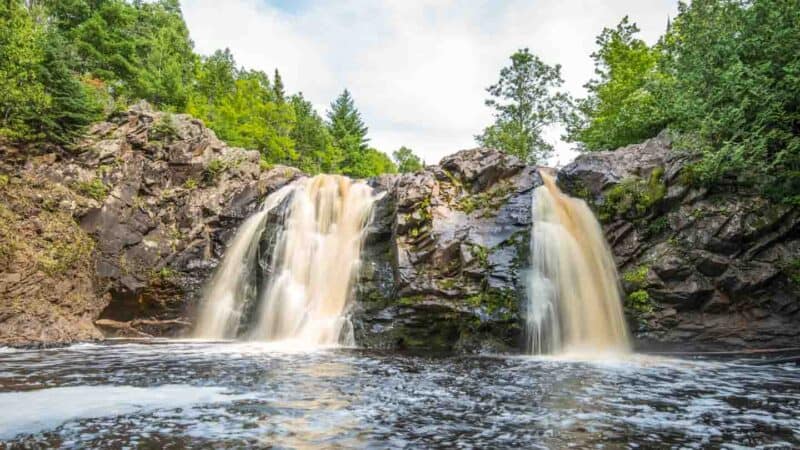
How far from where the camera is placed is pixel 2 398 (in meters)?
5.97

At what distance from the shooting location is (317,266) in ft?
48.0

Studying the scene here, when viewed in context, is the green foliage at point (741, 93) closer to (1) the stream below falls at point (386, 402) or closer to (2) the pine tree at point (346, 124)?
(1) the stream below falls at point (386, 402)

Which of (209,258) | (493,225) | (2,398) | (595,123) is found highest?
(595,123)

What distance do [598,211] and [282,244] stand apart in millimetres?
Answer: 10008

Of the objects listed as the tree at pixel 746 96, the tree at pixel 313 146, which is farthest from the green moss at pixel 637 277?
the tree at pixel 313 146

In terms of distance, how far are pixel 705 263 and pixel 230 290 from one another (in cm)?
1377

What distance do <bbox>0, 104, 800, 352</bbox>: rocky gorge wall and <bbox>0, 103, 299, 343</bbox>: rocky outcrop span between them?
43 mm

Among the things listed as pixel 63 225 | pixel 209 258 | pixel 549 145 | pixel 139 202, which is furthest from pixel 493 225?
pixel 549 145

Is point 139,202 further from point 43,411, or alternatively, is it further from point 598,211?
point 598,211

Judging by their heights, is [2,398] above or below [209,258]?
below

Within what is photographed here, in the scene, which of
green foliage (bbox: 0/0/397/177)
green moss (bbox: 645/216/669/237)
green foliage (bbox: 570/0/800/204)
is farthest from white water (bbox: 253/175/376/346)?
green foliage (bbox: 570/0/800/204)

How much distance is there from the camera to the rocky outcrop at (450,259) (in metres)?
11.9

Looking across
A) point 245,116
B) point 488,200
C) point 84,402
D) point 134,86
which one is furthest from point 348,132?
point 84,402

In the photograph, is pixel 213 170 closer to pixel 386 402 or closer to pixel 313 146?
pixel 386 402
